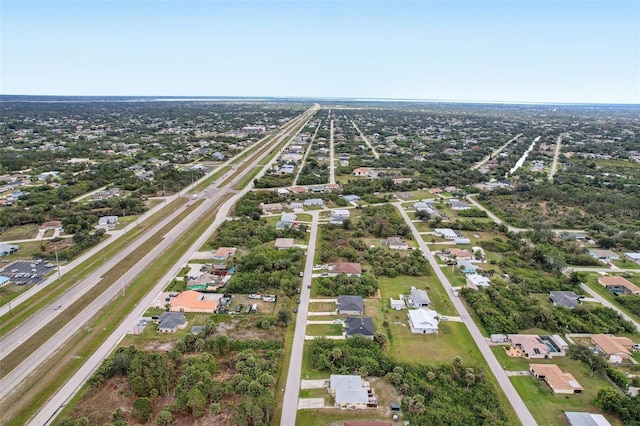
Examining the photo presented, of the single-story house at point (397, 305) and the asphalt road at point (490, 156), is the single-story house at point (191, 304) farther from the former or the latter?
the asphalt road at point (490, 156)

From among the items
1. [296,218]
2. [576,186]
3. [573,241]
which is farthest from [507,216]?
[296,218]

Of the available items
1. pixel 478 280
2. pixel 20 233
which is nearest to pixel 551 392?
pixel 478 280

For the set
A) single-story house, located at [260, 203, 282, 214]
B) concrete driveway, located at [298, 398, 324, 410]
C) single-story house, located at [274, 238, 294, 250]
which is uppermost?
single-story house, located at [260, 203, 282, 214]

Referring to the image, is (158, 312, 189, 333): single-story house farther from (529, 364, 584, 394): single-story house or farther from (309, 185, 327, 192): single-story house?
(309, 185, 327, 192): single-story house

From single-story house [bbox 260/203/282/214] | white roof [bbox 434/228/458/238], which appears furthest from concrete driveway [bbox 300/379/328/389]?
single-story house [bbox 260/203/282/214]

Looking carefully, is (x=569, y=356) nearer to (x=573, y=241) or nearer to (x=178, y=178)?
(x=573, y=241)
